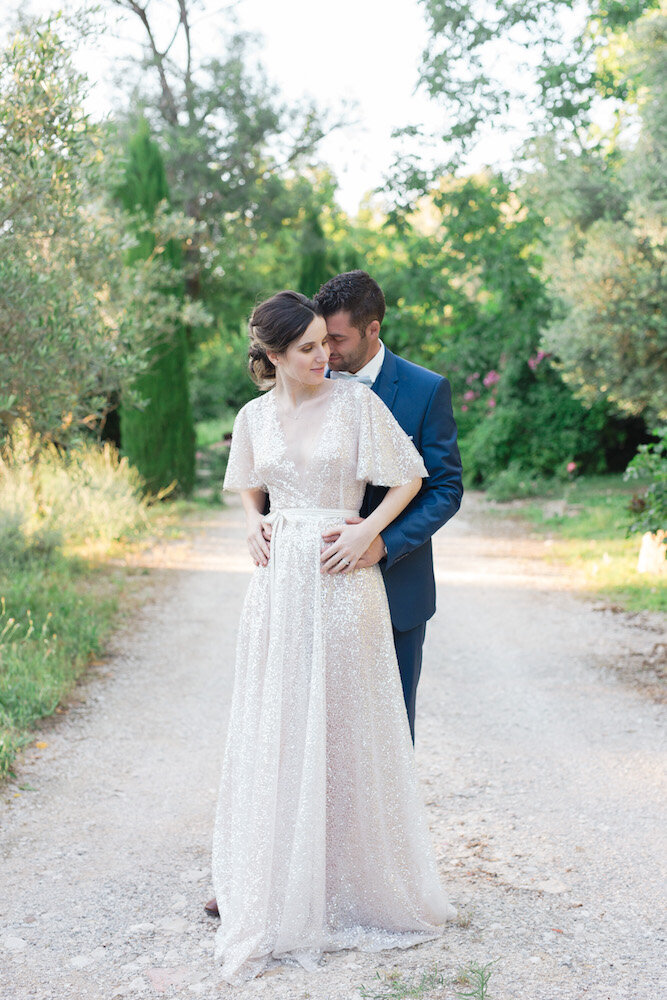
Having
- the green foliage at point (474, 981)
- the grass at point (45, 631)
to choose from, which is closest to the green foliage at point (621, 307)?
the grass at point (45, 631)

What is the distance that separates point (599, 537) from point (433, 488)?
9135 millimetres

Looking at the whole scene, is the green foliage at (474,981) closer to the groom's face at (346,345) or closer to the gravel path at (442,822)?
the gravel path at (442,822)

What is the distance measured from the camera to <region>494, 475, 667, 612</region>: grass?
9039 millimetres

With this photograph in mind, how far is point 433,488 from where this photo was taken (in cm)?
333

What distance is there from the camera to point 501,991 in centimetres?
284

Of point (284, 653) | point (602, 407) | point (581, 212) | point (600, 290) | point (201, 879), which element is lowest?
point (201, 879)

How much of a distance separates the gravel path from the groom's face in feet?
6.44

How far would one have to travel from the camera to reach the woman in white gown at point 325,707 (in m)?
3.11

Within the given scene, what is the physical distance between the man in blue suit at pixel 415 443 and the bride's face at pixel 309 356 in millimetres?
165

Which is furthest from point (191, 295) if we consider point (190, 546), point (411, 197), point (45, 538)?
point (45, 538)

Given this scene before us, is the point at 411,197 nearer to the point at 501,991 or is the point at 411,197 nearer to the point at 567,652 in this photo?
the point at 567,652

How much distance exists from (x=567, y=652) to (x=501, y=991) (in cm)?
459

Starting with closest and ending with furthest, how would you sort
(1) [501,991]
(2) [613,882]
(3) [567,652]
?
(1) [501,991] < (2) [613,882] < (3) [567,652]

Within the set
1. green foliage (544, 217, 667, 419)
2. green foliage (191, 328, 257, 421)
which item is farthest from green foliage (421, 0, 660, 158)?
green foliage (191, 328, 257, 421)
